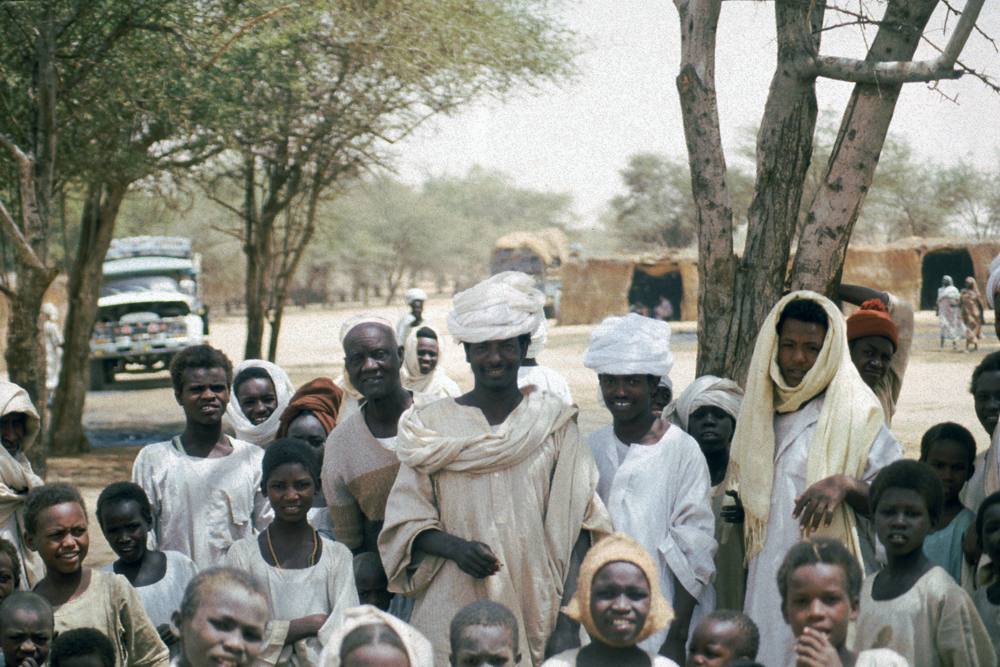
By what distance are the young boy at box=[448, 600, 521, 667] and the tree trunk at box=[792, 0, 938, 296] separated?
2560 mm

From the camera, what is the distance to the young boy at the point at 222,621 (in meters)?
2.05

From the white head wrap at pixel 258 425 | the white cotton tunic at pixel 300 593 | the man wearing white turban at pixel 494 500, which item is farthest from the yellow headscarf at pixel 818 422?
the white head wrap at pixel 258 425

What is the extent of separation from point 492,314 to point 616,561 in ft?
2.48

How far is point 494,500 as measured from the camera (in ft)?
8.48

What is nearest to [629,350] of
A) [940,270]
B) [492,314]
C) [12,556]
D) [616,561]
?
[492,314]

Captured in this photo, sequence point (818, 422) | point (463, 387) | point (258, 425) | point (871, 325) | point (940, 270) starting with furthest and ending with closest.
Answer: point (940, 270) → point (463, 387) → point (258, 425) → point (871, 325) → point (818, 422)

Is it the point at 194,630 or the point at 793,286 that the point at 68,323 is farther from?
the point at 194,630

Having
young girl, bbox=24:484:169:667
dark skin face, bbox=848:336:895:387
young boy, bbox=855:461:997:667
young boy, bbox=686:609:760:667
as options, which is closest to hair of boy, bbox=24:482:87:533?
young girl, bbox=24:484:169:667

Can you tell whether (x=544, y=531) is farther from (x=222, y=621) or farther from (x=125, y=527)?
(x=125, y=527)

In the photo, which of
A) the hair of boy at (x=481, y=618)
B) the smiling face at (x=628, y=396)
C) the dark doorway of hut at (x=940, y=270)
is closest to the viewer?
the hair of boy at (x=481, y=618)

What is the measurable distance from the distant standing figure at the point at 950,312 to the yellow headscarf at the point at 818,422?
16165 mm

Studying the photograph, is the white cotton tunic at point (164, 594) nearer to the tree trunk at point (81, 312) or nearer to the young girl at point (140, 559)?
the young girl at point (140, 559)

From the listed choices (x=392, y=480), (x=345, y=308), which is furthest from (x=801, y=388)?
(x=345, y=308)

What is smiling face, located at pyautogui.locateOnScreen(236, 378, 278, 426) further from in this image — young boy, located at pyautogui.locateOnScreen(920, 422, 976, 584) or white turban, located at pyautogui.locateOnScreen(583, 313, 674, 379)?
young boy, located at pyautogui.locateOnScreen(920, 422, 976, 584)
